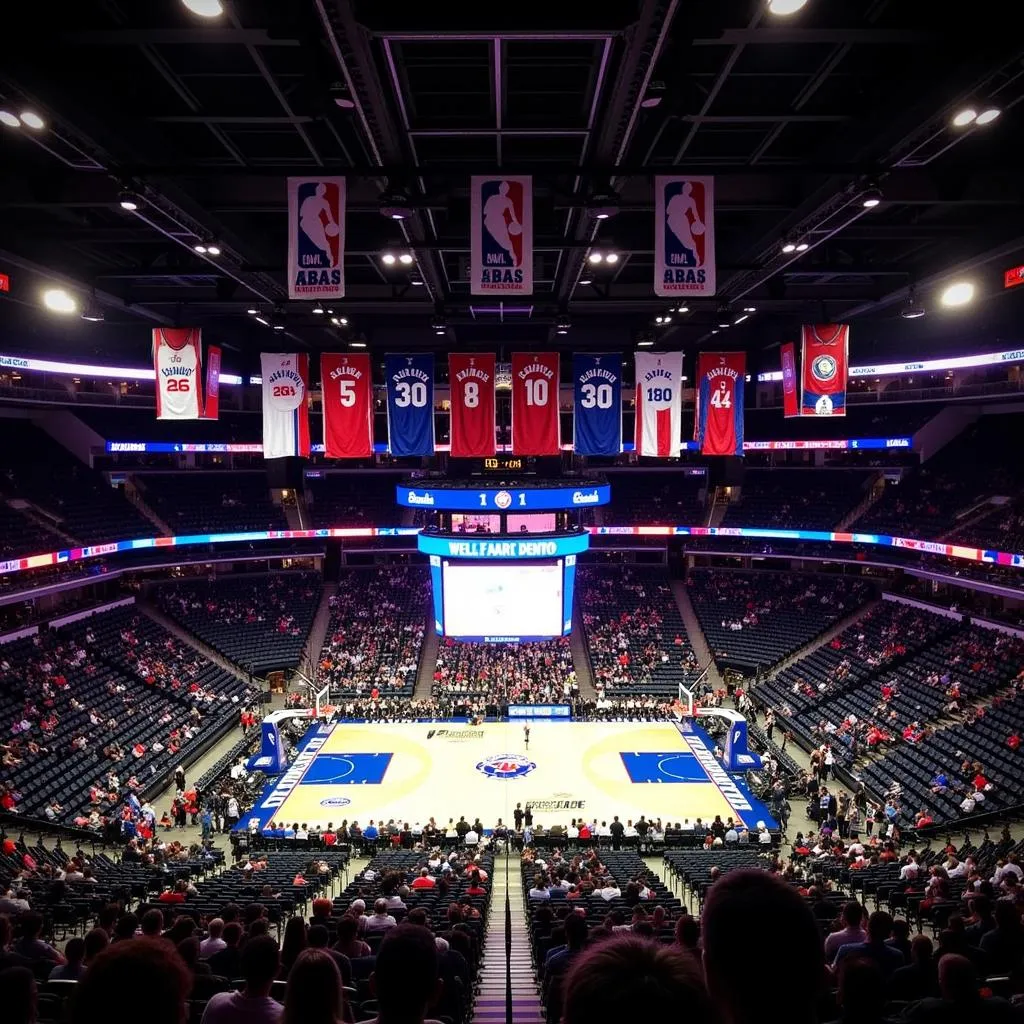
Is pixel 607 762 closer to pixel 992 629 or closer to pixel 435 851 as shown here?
pixel 435 851

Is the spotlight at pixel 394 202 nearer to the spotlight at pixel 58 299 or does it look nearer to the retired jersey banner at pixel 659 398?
the retired jersey banner at pixel 659 398

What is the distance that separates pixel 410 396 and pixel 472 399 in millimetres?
1868

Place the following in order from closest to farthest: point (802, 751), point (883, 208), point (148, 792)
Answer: point (883, 208)
point (148, 792)
point (802, 751)

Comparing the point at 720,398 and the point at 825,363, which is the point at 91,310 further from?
the point at 825,363

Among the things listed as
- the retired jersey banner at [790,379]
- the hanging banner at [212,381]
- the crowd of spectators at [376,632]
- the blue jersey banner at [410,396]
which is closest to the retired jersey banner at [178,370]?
the hanging banner at [212,381]

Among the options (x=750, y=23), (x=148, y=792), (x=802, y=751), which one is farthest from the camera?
(x=802, y=751)

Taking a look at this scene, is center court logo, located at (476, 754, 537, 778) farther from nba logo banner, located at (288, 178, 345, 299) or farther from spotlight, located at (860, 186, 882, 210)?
spotlight, located at (860, 186, 882, 210)

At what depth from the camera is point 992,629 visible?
90.2 feet

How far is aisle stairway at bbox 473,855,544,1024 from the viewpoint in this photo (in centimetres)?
784

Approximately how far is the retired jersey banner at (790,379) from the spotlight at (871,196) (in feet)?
34.4

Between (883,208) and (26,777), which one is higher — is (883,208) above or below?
above

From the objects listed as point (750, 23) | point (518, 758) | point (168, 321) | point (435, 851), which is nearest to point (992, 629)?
point (518, 758)

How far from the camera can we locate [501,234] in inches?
448

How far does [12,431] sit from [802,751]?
122 feet
